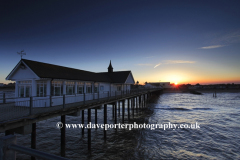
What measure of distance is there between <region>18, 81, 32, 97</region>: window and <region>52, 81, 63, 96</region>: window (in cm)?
188

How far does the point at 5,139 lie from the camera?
1.99 meters

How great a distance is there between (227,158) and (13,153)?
47.5 feet

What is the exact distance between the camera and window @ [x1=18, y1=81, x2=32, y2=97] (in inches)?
503

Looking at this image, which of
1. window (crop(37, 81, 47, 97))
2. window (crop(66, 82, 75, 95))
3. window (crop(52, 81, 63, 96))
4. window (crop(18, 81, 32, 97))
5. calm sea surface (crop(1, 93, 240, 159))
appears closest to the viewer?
calm sea surface (crop(1, 93, 240, 159))

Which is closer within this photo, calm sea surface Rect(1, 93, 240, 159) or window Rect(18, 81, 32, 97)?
calm sea surface Rect(1, 93, 240, 159)

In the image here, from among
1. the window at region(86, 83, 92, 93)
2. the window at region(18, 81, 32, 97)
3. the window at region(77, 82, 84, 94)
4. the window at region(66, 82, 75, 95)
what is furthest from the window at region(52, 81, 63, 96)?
the window at region(86, 83, 92, 93)

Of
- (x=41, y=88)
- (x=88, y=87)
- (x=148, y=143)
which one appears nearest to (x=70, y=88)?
(x=41, y=88)

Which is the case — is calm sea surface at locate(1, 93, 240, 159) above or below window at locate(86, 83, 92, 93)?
below

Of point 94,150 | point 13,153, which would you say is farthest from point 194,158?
point 13,153

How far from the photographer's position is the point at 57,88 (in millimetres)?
13812

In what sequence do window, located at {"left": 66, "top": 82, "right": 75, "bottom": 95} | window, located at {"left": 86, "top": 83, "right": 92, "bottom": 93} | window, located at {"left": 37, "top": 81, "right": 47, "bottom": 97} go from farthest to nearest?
window, located at {"left": 86, "top": 83, "right": 92, "bottom": 93}
window, located at {"left": 66, "top": 82, "right": 75, "bottom": 95}
window, located at {"left": 37, "top": 81, "right": 47, "bottom": 97}

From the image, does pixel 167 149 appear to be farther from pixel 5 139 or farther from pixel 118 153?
pixel 5 139

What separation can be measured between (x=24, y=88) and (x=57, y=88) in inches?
112

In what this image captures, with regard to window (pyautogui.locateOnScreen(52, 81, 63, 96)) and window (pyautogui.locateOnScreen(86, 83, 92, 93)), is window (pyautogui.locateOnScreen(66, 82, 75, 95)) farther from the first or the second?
window (pyautogui.locateOnScreen(86, 83, 92, 93))
